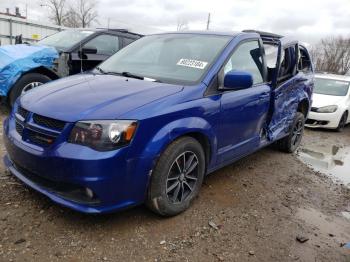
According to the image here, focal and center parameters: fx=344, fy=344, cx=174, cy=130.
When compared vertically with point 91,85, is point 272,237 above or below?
below

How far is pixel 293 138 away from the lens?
587 cm

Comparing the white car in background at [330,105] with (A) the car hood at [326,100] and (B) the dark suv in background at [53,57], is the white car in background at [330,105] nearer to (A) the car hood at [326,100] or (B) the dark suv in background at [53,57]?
(A) the car hood at [326,100]

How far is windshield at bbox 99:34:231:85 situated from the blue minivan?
1 cm

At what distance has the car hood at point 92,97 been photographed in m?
2.71

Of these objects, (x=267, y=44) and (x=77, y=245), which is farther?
(x=267, y=44)

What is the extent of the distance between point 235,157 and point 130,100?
166 centimetres

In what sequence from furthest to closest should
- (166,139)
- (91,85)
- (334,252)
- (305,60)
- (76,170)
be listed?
(305,60) < (91,85) < (334,252) < (166,139) < (76,170)

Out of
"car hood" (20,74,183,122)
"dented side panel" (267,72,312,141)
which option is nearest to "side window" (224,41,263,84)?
"dented side panel" (267,72,312,141)

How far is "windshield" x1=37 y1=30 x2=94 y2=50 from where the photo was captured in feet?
23.7

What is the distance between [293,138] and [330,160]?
108 cm

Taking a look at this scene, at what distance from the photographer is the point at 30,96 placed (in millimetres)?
3201

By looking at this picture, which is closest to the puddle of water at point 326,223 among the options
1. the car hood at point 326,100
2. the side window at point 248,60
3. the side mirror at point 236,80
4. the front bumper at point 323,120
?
the side mirror at point 236,80

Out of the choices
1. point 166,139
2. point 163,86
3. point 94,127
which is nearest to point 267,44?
point 163,86

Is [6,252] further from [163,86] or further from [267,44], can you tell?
[267,44]
